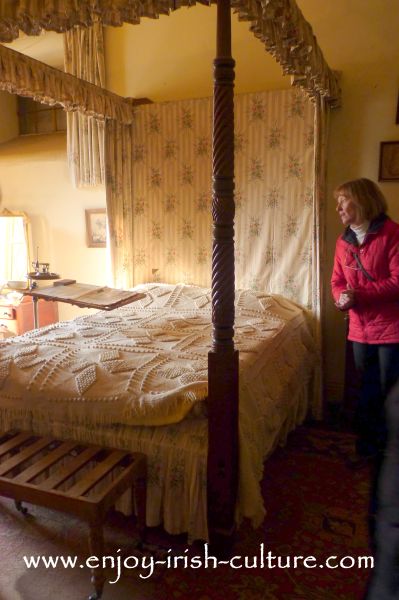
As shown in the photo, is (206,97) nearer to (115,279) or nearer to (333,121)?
(333,121)

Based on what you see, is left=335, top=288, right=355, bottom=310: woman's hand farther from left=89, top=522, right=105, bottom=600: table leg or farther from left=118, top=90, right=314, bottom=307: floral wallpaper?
left=89, top=522, right=105, bottom=600: table leg

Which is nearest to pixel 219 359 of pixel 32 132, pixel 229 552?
pixel 229 552

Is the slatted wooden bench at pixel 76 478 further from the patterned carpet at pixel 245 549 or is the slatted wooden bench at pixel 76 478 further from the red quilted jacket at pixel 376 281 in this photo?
the red quilted jacket at pixel 376 281

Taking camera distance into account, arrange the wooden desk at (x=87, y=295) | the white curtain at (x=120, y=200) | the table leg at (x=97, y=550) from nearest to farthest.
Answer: the table leg at (x=97, y=550), the wooden desk at (x=87, y=295), the white curtain at (x=120, y=200)

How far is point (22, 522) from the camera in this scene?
6.31ft

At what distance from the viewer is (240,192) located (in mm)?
3240

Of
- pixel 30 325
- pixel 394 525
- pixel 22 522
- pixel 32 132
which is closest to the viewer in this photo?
pixel 394 525

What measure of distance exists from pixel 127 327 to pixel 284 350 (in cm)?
88

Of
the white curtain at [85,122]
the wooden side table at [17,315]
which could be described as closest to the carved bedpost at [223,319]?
the white curtain at [85,122]

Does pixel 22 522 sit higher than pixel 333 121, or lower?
lower

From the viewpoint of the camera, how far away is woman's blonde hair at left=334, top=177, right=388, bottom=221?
222 centimetres

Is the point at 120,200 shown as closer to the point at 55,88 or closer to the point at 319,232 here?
the point at 55,88

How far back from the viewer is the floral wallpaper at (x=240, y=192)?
10.00ft

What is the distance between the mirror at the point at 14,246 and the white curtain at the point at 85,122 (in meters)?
0.73
